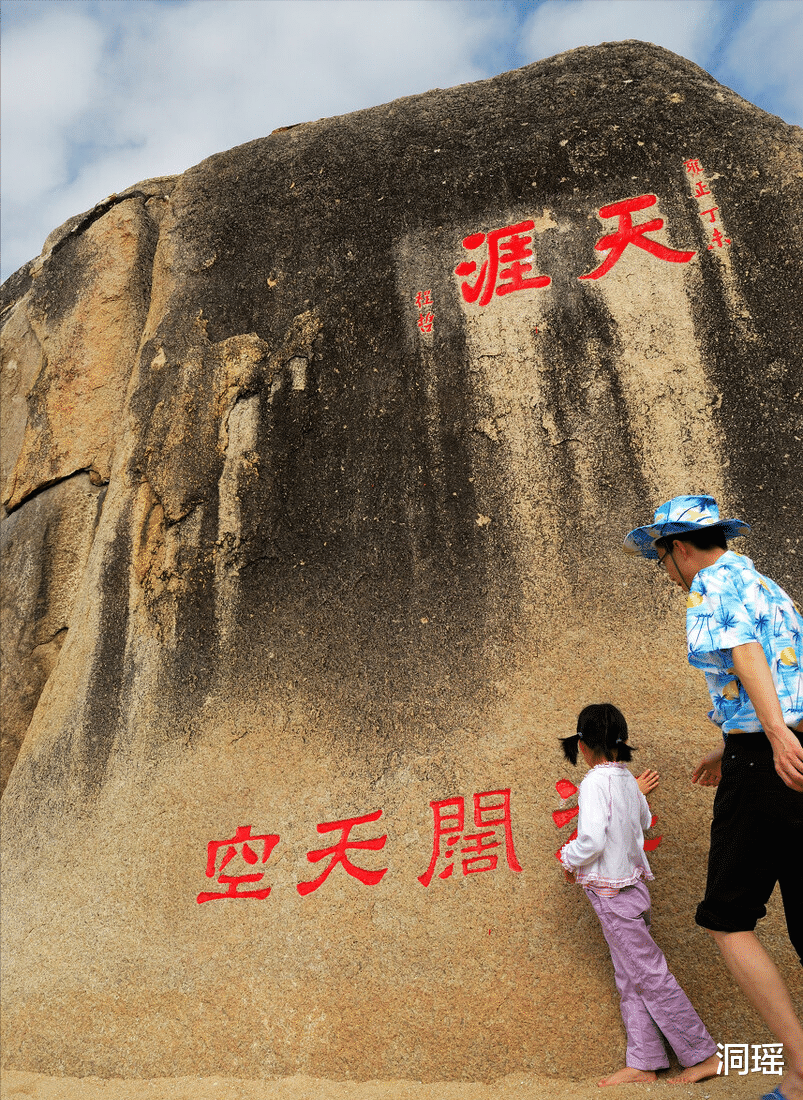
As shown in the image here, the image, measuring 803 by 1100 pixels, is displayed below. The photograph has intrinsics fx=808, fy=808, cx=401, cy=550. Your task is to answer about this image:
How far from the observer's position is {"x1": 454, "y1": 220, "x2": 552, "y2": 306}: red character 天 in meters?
3.75

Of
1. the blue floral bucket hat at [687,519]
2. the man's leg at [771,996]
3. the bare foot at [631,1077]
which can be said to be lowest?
the bare foot at [631,1077]

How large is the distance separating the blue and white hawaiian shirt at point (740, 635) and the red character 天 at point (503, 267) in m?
2.14

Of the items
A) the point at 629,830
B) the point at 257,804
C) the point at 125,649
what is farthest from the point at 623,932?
the point at 125,649

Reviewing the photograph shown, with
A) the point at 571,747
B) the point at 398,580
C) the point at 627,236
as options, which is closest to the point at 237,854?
the point at 398,580

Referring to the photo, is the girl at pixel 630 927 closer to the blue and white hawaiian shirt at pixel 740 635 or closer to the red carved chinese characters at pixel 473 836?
the red carved chinese characters at pixel 473 836

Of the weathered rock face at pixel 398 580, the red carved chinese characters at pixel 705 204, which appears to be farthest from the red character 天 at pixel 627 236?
the red carved chinese characters at pixel 705 204

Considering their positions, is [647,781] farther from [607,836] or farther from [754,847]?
[754,847]

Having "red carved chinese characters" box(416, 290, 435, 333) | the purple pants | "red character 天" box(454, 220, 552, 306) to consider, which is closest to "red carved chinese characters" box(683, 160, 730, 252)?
"red character 天" box(454, 220, 552, 306)

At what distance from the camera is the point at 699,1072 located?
2.34m

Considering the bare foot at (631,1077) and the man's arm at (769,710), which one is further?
the bare foot at (631,1077)

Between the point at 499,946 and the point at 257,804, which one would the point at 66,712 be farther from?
the point at 499,946

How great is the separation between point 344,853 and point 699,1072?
1361mm

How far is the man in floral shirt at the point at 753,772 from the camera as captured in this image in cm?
186

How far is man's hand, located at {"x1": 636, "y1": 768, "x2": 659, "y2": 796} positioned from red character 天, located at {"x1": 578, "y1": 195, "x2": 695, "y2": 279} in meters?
2.19
